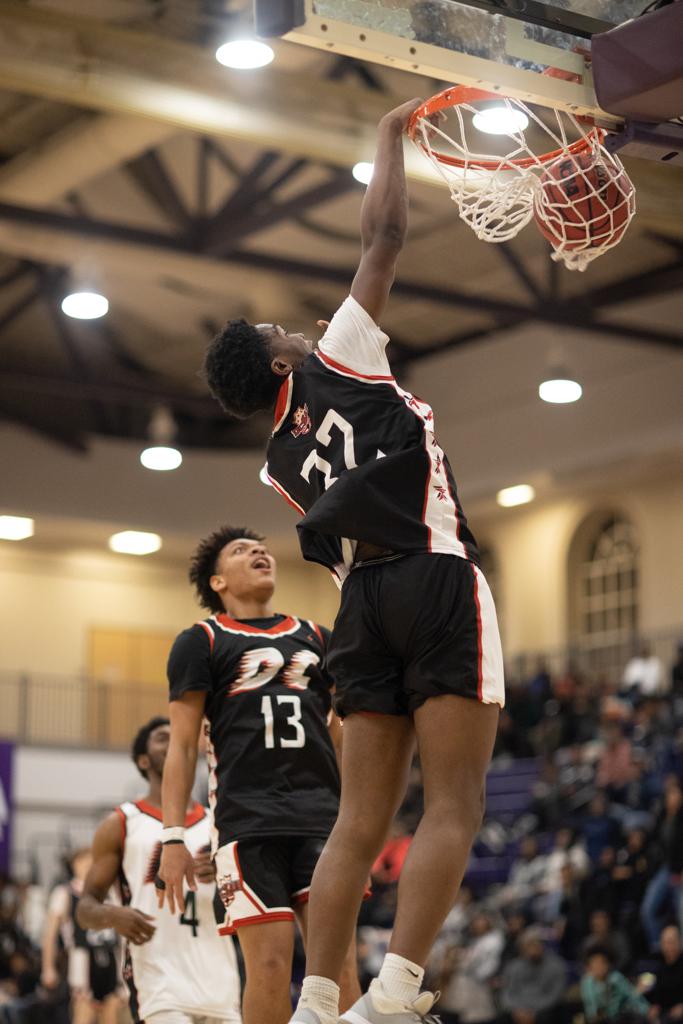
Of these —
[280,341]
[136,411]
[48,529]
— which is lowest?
[280,341]

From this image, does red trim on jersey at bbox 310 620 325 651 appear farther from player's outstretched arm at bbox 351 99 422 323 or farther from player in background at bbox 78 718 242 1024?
player's outstretched arm at bbox 351 99 422 323

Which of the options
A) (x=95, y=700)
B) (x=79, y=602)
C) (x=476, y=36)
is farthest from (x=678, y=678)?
(x=476, y=36)

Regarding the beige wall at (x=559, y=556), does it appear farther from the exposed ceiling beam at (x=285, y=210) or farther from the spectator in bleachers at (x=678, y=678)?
the exposed ceiling beam at (x=285, y=210)

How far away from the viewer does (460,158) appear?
597 centimetres

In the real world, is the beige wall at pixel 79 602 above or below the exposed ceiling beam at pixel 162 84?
below

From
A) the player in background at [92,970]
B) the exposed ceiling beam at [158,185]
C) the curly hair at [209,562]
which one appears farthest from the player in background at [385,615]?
the exposed ceiling beam at [158,185]

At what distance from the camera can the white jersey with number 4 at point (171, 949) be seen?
684 cm

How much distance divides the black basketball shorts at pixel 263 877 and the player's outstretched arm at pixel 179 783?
0.48ft

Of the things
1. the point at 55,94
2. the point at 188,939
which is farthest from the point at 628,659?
the point at 188,939

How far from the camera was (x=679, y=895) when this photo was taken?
47.7ft

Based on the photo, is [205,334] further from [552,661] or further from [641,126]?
[641,126]

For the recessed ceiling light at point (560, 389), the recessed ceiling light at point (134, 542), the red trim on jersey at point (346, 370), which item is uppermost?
the recessed ceiling light at point (134, 542)

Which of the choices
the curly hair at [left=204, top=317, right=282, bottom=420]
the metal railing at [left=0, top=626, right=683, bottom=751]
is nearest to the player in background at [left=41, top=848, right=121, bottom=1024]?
the curly hair at [left=204, top=317, right=282, bottom=420]

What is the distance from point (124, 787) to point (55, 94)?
14890mm
